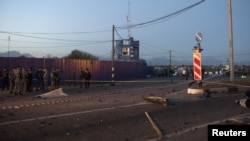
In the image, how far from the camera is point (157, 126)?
9.45m

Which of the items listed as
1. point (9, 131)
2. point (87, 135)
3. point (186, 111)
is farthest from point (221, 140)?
point (186, 111)

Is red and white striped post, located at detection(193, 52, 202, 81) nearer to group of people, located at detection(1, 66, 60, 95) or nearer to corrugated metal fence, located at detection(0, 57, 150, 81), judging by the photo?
group of people, located at detection(1, 66, 60, 95)

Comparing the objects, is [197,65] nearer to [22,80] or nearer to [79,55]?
[22,80]

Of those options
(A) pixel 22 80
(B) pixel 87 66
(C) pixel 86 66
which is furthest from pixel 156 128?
(B) pixel 87 66

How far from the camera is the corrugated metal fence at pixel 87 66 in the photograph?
29916 mm

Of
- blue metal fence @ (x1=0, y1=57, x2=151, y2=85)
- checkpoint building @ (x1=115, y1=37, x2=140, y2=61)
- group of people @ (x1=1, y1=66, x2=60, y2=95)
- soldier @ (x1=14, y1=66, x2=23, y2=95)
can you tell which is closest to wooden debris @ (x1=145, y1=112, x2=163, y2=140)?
soldier @ (x1=14, y1=66, x2=23, y2=95)

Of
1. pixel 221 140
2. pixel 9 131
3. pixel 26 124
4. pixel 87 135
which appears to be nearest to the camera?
pixel 221 140

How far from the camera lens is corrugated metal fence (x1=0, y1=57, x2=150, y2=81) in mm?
29916

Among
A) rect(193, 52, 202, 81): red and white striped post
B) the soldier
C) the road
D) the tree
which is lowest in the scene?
the road

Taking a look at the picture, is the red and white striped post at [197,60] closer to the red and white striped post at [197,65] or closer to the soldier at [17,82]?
the red and white striped post at [197,65]

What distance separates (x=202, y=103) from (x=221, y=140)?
8778 mm

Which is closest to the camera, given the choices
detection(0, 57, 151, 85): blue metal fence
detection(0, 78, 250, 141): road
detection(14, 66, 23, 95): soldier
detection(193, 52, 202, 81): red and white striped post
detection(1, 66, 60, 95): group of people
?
detection(0, 78, 250, 141): road

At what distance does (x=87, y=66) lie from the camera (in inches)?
1476

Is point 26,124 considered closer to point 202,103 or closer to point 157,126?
point 157,126
